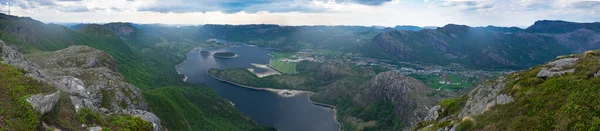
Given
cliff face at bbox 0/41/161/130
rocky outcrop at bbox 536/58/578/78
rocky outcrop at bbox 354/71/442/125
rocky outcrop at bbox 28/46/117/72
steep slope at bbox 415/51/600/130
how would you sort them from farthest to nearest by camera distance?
1. rocky outcrop at bbox 354/71/442/125
2. rocky outcrop at bbox 28/46/117/72
3. cliff face at bbox 0/41/161/130
4. rocky outcrop at bbox 536/58/578/78
5. steep slope at bbox 415/51/600/130

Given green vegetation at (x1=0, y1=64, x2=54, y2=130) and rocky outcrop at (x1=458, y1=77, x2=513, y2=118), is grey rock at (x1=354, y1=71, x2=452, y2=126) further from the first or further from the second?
green vegetation at (x1=0, y1=64, x2=54, y2=130)

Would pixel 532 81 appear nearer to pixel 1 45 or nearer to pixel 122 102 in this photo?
pixel 1 45

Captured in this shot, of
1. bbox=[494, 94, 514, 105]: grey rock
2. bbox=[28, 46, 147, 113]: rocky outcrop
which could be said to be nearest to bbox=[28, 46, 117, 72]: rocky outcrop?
bbox=[28, 46, 147, 113]: rocky outcrop

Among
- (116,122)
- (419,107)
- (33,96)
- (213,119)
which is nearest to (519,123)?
(116,122)

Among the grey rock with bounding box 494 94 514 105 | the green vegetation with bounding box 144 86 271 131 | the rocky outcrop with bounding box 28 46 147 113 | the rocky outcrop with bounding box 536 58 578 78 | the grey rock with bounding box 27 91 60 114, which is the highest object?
the rocky outcrop with bounding box 536 58 578 78

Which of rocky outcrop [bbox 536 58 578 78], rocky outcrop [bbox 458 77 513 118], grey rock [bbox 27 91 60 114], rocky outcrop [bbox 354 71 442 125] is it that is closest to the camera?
grey rock [bbox 27 91 60 114]

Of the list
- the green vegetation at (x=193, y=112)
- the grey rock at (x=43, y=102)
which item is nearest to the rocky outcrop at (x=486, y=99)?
the grey rock at (x=43, y=102)

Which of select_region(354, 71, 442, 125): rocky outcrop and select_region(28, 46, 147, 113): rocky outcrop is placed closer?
select_region(28, 46, 147, 113): rocky outcrop

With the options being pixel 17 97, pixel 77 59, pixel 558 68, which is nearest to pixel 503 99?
pixel 558 68
